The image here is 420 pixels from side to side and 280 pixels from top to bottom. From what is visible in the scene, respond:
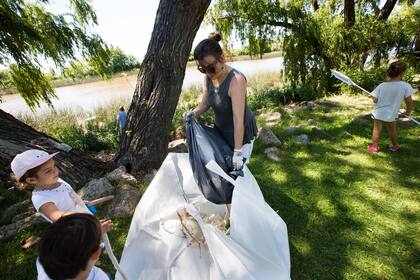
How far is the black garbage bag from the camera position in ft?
6.94

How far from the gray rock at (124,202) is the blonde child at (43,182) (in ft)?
3.44

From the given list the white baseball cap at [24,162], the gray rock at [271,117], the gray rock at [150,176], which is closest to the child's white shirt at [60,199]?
the white baseball cap at [24,162]

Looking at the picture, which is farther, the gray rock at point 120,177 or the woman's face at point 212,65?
the gray rock at point 120,177

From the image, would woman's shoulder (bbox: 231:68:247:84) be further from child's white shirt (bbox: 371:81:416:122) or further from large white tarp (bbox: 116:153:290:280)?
child's white shirt (bbox: 371:81:416:122)

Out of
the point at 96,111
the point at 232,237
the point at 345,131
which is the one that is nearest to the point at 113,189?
the point at 232,237

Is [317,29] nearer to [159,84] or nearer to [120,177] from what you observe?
[159,84]

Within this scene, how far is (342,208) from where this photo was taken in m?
2.70

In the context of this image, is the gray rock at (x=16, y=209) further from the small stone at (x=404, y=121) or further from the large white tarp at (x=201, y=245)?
the small stone at (x=404, y=121)

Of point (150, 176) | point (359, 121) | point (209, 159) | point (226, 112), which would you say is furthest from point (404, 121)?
point (150, 176)

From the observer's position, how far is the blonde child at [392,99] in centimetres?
339

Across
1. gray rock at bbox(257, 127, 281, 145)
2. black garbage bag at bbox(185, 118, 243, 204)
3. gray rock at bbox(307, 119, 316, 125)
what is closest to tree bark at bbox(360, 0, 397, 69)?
gray rock at bbox(307, 119, 316, 125)

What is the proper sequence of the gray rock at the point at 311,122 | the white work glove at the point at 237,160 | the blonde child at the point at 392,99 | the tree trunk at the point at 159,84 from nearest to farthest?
the white work glove at the point at 237,160
the tree trunk at the point at 159,84
the blonde child at the point at 392,99
the gray rock at the point at 311,122

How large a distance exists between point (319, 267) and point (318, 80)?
682 centimetres

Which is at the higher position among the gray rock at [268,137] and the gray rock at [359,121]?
the gray rock at [268,137]
